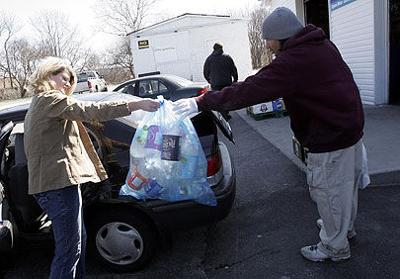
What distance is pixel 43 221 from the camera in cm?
364

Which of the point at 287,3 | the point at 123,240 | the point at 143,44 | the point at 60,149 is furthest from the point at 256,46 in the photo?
the point at 60,149

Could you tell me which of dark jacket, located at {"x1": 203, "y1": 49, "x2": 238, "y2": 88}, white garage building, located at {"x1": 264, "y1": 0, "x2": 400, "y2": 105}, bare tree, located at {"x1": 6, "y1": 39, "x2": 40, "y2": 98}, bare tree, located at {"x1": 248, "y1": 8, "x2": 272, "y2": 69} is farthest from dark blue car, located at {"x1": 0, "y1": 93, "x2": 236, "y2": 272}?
bare tree, located at {"x1": 6, "y1": 39, "x2": 40, "y2": 98}

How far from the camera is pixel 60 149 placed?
9.01 ft

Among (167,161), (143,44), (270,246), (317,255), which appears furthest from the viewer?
(143,44)

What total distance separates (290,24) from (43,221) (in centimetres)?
263

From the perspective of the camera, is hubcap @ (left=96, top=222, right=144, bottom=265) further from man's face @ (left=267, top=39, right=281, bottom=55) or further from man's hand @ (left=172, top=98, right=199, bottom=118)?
man's face @ (left=267, top=39, right=281, bottom=55)

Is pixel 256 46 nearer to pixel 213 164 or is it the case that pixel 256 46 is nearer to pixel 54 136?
pixel 213 164

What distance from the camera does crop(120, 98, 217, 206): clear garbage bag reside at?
10.3 ft

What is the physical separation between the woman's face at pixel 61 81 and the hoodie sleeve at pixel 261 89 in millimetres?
1015

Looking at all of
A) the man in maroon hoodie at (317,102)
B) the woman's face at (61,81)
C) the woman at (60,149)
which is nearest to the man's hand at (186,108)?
the man in maroon hoodie at (317,102)

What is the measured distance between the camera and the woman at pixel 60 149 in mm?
2699

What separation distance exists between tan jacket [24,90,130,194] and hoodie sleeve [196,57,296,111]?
725 millimetres

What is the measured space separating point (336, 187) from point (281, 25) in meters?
1.25

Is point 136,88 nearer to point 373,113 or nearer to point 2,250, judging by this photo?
point 373,113
